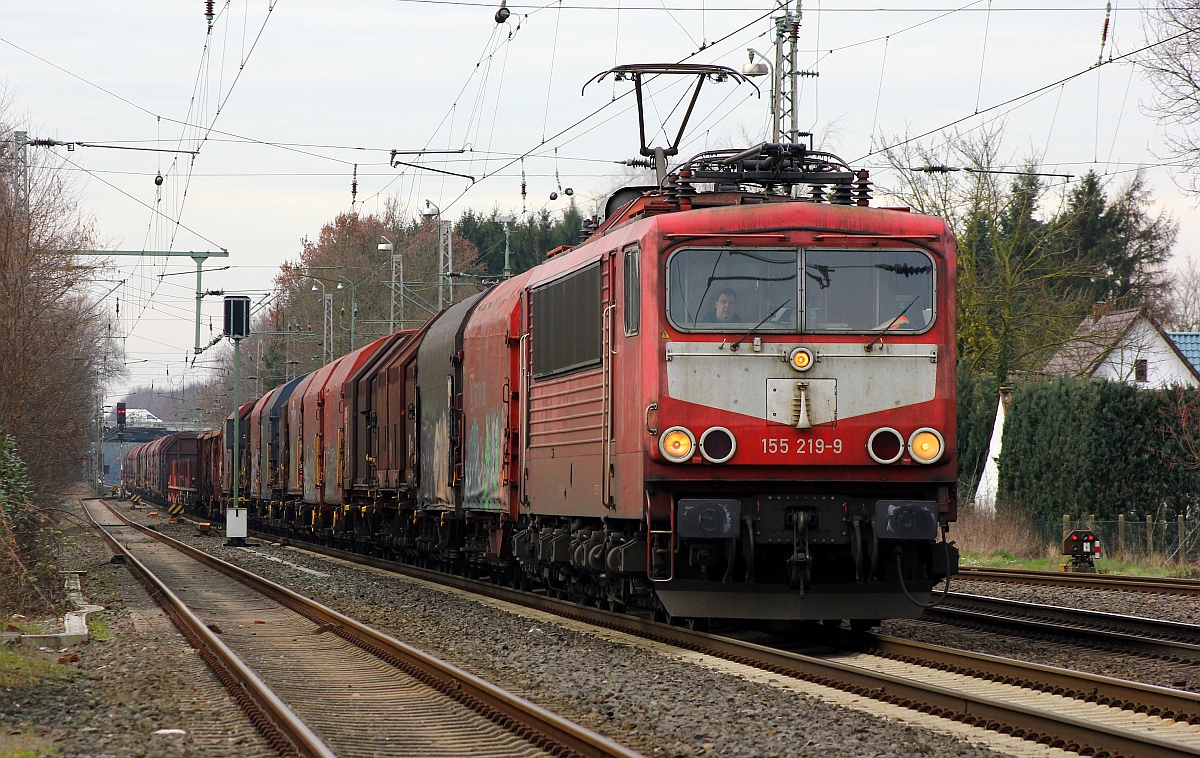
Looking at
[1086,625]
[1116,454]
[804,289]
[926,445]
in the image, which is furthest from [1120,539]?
[804,289]

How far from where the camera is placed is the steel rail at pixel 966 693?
661 cm

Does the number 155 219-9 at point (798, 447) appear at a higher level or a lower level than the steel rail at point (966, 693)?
higher

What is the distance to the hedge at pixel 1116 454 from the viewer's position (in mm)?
25500

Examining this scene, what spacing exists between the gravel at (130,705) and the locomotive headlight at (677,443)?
3.62 m

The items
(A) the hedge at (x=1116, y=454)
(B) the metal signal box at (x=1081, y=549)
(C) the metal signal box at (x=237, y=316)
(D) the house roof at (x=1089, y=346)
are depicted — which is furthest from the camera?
(C) the metal signal box at (x=237, y=316)

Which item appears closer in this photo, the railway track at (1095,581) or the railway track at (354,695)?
the railway track at (354,695)

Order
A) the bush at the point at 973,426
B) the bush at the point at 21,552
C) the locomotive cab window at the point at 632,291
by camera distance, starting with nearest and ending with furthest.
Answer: the locomotive cab window at the point at 632,291, the bush at the point at 21,552, the bush at the point at 973,426

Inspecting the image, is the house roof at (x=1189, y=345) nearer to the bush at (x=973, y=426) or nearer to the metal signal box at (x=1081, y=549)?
the bush at (x=973, y=426)

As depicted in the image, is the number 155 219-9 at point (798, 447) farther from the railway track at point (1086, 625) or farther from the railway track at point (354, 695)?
the railway track at point (354, 695)

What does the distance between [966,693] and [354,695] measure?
4210 millimetres

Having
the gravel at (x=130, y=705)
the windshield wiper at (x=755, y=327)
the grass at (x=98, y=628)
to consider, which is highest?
the windshield wiper at (x=755, y=327)

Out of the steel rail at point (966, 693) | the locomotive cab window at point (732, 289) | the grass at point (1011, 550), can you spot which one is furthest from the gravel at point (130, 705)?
the grass at point (1011, 550)

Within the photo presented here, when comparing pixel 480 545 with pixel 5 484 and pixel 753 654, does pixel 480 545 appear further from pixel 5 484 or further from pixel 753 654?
pixel 753 654

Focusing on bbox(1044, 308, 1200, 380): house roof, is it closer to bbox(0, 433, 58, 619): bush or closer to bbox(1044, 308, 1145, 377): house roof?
bbox(1044, 308, 1145, 377): house roof
